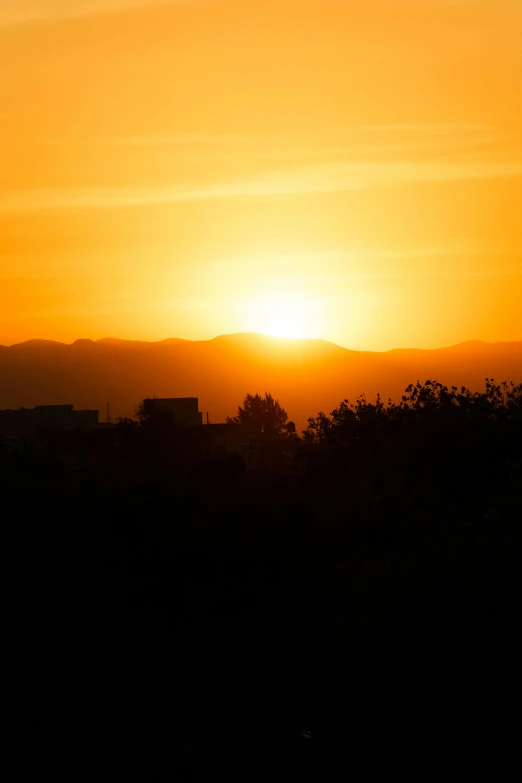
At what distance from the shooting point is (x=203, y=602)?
14.0m

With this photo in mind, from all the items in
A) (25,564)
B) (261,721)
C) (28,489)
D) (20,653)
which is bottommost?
(261,721)

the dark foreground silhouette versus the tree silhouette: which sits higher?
the tree silhouette

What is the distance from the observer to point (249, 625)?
13977 millimetres

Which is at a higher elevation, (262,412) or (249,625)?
(262,412)

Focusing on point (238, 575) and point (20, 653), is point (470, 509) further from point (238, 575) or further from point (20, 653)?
point (20, 653)

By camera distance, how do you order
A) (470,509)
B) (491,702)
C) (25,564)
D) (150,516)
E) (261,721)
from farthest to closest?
(470,509) → (150,516) → (25,564) → (261,721) → (491,702)

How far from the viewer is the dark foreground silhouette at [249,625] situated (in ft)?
32.4

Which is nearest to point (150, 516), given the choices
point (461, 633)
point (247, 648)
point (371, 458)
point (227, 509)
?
point (227, 509)

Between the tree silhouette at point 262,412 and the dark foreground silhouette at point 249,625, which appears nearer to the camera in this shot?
the dark foreground silhouette at point 249,625

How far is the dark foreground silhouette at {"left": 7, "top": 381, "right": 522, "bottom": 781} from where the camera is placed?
989cm

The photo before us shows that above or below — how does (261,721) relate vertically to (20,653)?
below

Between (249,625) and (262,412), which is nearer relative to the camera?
(249,625)

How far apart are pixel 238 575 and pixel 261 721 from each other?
2250 millimetres

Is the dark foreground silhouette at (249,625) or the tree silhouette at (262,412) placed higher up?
the tree silhouette at (262,412)
